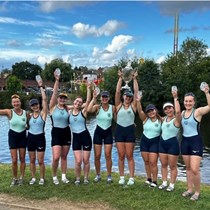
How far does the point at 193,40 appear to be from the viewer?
65562 mm

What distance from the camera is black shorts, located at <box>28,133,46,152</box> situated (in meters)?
9.37

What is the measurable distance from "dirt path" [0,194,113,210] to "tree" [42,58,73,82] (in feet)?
333

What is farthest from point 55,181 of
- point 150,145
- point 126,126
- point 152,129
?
point 152,129

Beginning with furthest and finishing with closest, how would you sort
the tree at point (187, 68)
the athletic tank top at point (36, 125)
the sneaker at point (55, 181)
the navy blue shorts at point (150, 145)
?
the tree at point (187, 68) → the sneaker at point (55, 181) → the athletic tank top at point (36, 125) → the navy blue shorts at point (150, 145)

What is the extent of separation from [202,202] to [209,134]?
24.9m

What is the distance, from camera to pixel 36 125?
9.34 m

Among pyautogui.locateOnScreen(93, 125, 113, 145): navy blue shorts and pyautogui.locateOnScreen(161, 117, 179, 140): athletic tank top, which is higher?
pyautogui.locateOnScreen(161, 117, 179, 140): athletic tank top

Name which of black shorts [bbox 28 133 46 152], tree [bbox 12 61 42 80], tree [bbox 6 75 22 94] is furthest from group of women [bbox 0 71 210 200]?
tree [bbox 12 61 42 80]

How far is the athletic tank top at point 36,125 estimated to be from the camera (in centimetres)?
934

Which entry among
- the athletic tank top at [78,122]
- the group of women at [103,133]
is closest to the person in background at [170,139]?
the group of women at [103,133]

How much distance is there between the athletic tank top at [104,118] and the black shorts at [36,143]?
1477 mm

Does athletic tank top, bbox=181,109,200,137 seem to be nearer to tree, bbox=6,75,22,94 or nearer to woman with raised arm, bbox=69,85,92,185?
woman with raised arm, bbox=69,85,92,185

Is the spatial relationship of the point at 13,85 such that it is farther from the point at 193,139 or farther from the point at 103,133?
the point at 193,139

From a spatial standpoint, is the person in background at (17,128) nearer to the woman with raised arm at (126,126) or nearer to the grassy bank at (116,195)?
the grassy bank at (116,195)
